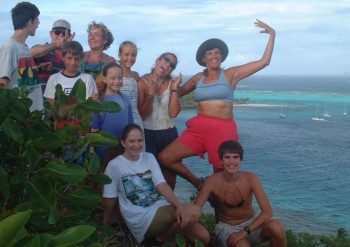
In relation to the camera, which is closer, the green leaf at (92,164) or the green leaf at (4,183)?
the green leaf at (4,183)

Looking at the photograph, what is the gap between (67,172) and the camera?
1.64 m

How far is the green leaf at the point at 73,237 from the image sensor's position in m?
1.22

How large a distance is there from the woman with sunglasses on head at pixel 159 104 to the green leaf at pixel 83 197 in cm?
326

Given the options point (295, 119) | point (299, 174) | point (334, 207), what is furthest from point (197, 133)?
point (295, 119)

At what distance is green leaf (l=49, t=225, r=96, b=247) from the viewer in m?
1.22

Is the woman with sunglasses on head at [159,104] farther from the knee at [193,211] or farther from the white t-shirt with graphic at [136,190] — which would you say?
the knee at [193,211]

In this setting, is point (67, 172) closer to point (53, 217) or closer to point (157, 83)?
point (53, 217)

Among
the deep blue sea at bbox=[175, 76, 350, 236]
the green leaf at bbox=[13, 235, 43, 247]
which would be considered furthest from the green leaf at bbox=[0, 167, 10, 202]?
the deep blue sea at bbox=[175, 76, 350, 236]

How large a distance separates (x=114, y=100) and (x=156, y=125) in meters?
0.69

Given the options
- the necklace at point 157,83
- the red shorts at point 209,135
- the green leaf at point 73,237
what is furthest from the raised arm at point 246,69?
the green leaf at point 73,237

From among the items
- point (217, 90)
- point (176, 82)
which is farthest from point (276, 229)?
point (176, 82)

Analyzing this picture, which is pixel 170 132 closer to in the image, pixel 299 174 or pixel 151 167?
pixel 151 167

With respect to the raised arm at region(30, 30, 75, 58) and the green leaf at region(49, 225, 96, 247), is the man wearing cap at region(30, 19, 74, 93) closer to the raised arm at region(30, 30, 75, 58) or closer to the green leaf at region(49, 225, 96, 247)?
the raised arm at region(30, 30, 75, 58)

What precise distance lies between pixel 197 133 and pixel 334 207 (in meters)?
19.7
